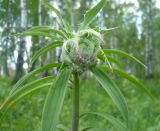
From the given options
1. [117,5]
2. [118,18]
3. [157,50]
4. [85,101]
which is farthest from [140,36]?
[85,101]

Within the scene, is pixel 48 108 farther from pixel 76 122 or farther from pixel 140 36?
pixel 140 36

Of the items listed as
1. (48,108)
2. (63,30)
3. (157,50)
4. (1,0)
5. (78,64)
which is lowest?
(157,50)

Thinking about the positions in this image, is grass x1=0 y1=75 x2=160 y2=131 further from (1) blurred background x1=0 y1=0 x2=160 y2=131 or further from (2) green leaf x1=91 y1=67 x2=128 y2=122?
(2) green leaf x1=91 y1=67 x2=128 y2=122

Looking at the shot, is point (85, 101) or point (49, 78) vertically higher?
point (49, 78)

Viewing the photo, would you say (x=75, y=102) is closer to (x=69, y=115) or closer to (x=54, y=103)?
(x=54, y=103)

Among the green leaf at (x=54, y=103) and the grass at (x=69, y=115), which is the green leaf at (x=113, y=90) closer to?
the green leaf at (x=54, y=103)

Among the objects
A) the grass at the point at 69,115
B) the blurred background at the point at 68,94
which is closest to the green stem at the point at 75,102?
the blurred background at the point at 68,94
